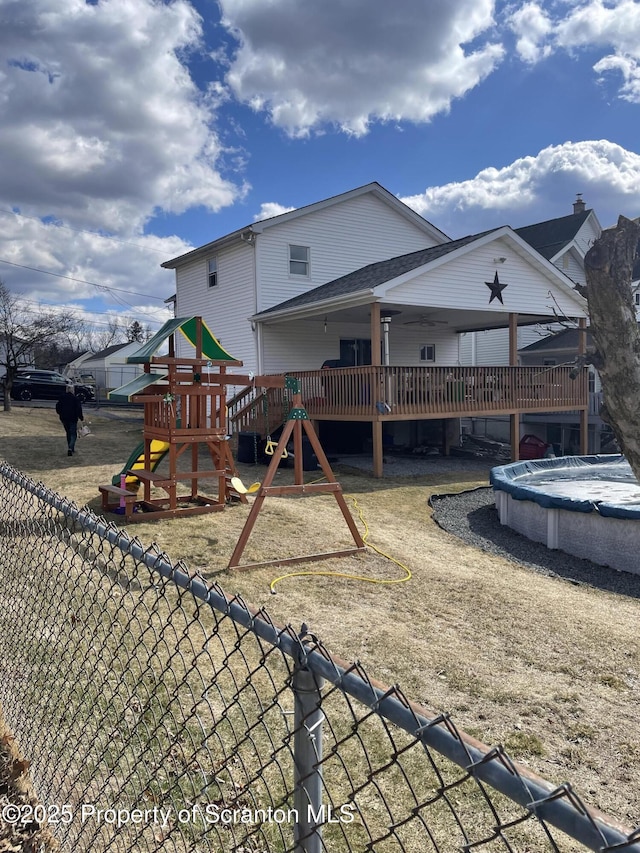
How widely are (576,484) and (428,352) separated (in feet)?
37.8

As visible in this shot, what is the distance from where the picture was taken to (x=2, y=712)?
3.48 metres

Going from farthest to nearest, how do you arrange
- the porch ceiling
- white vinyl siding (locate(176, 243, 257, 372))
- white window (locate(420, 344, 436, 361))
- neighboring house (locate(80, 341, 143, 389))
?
neighboring house (locate(80, 341, 143, 389)) → white window (locate(420, 344, 436, 361)) → white vinyl siding (locate(176, 243, 257, 372)) → the porch ceiling

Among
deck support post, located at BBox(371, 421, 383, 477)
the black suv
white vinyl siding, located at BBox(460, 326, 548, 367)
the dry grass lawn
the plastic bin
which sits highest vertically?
white vinyl siding, located at BBox(460, 326, 548, 367)

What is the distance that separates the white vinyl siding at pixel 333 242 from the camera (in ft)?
59.3

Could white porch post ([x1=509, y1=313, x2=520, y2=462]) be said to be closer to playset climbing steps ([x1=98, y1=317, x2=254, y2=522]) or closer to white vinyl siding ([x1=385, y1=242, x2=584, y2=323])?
white vinyl siding ([x1=385, y1=242, x2=584, y2=323])

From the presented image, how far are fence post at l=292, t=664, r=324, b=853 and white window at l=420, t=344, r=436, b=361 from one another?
68.5 feet

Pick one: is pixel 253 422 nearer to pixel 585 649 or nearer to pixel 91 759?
pixel 585 649

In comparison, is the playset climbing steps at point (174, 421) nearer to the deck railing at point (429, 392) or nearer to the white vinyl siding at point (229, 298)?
the deck railing at point (429, 392)

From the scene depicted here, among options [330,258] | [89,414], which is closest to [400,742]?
[330,258]

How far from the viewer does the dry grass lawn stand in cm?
356

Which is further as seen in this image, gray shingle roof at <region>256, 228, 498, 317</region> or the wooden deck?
gray shingle roof at <region>256, 228, 498, 317</region>

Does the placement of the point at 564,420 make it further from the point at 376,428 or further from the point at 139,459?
the point at 139,459

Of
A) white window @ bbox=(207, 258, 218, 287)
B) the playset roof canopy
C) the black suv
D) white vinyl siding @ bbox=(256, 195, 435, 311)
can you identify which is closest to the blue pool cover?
the playset roof canopy

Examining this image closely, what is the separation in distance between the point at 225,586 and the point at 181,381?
394 centimetres
